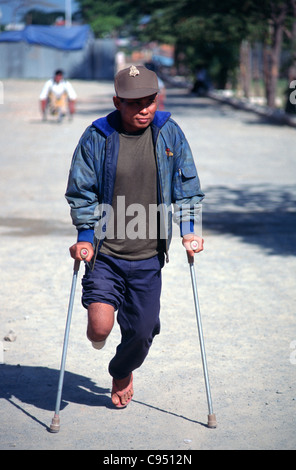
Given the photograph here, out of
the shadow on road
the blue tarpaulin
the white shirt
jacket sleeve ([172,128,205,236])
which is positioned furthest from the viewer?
the blue tarpaulin

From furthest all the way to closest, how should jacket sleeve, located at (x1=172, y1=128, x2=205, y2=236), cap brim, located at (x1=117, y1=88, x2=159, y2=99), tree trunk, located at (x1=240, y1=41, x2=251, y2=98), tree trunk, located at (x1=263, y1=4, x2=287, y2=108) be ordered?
tree trunk, located at (x1=240, y1=41, x2=251, y2=98), tree trunk, located at (x1=263, y1=4, x2=287, y2=108), jacket sleeve, located at (x1=172, y1=128, x2=205, y2=236), cap brim, located at (x1=117, y1=88, x2=159, y2=99)

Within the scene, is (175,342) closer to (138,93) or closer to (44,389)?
(44,389)

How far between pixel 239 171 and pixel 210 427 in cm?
1074

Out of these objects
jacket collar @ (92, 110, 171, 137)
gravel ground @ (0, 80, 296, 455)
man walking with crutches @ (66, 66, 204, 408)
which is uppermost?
jacket collar @ (92, 110, 171, 137)

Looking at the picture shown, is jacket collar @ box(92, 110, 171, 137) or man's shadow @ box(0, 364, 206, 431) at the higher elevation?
jacket collar @ box(92, 110, 171, 137)

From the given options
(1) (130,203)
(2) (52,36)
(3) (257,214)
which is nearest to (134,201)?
(1) (130,203)

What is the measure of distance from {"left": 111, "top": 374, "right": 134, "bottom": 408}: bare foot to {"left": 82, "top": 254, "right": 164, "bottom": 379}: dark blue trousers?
224mm

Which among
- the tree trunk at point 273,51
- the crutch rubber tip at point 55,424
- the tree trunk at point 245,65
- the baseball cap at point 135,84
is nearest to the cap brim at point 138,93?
the baseball cap at point 135,84

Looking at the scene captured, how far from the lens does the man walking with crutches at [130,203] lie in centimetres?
423

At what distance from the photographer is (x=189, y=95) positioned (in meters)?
42.0

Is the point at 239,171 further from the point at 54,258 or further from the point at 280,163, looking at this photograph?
the point at 54,258

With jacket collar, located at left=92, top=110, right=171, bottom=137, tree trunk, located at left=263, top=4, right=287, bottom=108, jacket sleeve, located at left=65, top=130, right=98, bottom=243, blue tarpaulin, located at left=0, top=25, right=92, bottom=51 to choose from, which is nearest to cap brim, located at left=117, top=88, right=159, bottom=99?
jacket collar, located at left=92, top=110, right=171, bottom=137

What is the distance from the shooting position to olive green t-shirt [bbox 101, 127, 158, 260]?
4246 millimetres

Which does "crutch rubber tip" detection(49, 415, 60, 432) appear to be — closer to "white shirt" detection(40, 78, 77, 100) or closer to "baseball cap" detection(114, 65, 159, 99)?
"baseball cap" detection(114, 65, 159, 99)
